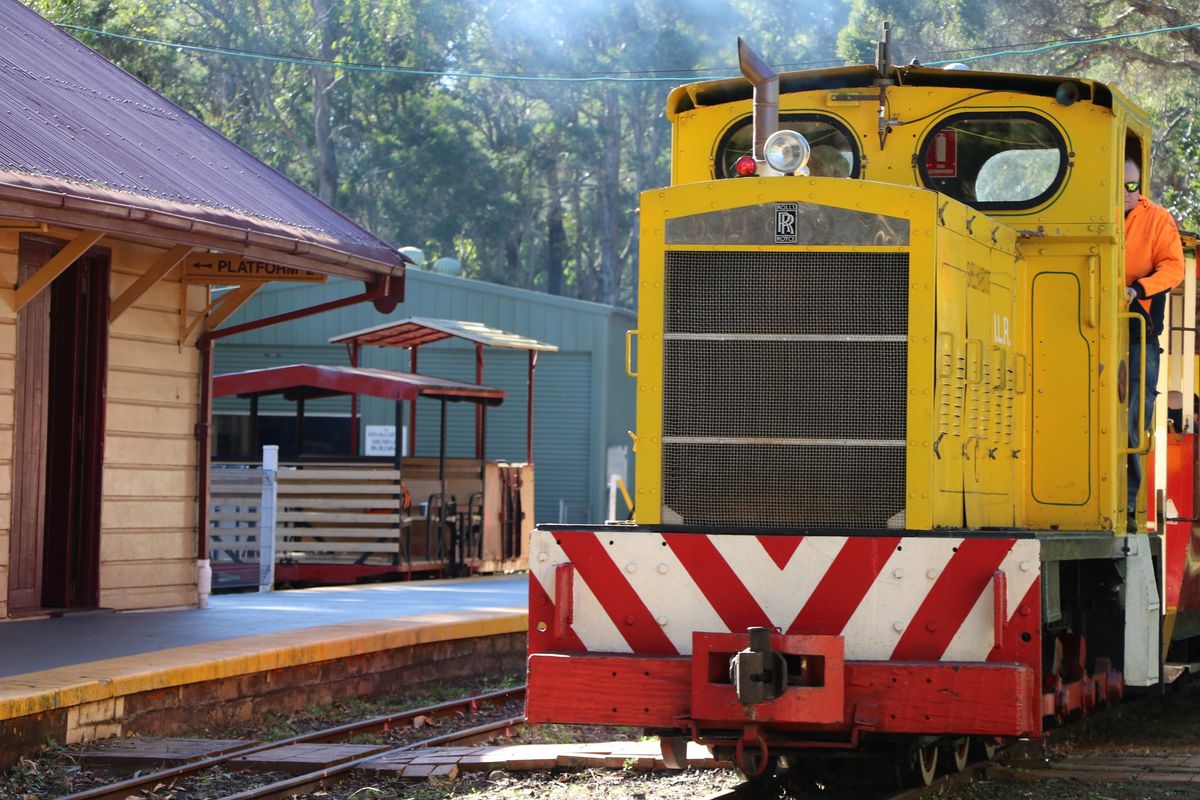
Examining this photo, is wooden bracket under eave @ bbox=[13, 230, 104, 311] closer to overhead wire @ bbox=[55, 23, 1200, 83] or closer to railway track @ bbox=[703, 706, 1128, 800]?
railway track @ bbox=[703, 706, 1128, 800]

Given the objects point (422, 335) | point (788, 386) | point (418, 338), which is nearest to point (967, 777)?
point (788, 386)

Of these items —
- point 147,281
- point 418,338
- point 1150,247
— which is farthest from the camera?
point 418,338

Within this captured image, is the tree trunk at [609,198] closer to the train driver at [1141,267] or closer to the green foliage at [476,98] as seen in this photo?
the green foliage at [476,98]

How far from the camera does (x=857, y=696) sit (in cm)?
630

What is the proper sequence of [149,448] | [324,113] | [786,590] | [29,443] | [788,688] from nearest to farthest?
[788,688] < [786,590] < [29,443] < [149,448] < [324,113]

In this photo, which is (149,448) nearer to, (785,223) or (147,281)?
(147,281)

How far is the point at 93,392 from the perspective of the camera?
488 inches

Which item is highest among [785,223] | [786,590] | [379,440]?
[785,223]

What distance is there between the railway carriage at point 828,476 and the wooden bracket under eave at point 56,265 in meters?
5.04

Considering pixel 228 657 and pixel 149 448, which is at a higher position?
pixel 149 448

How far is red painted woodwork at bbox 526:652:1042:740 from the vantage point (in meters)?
6.23

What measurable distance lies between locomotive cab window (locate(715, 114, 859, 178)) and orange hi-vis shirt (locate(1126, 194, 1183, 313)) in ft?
4.84

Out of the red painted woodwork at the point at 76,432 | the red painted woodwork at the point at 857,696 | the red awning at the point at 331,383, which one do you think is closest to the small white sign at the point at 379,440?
the red awning at the point at 331,383

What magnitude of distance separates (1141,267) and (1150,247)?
0.10m
